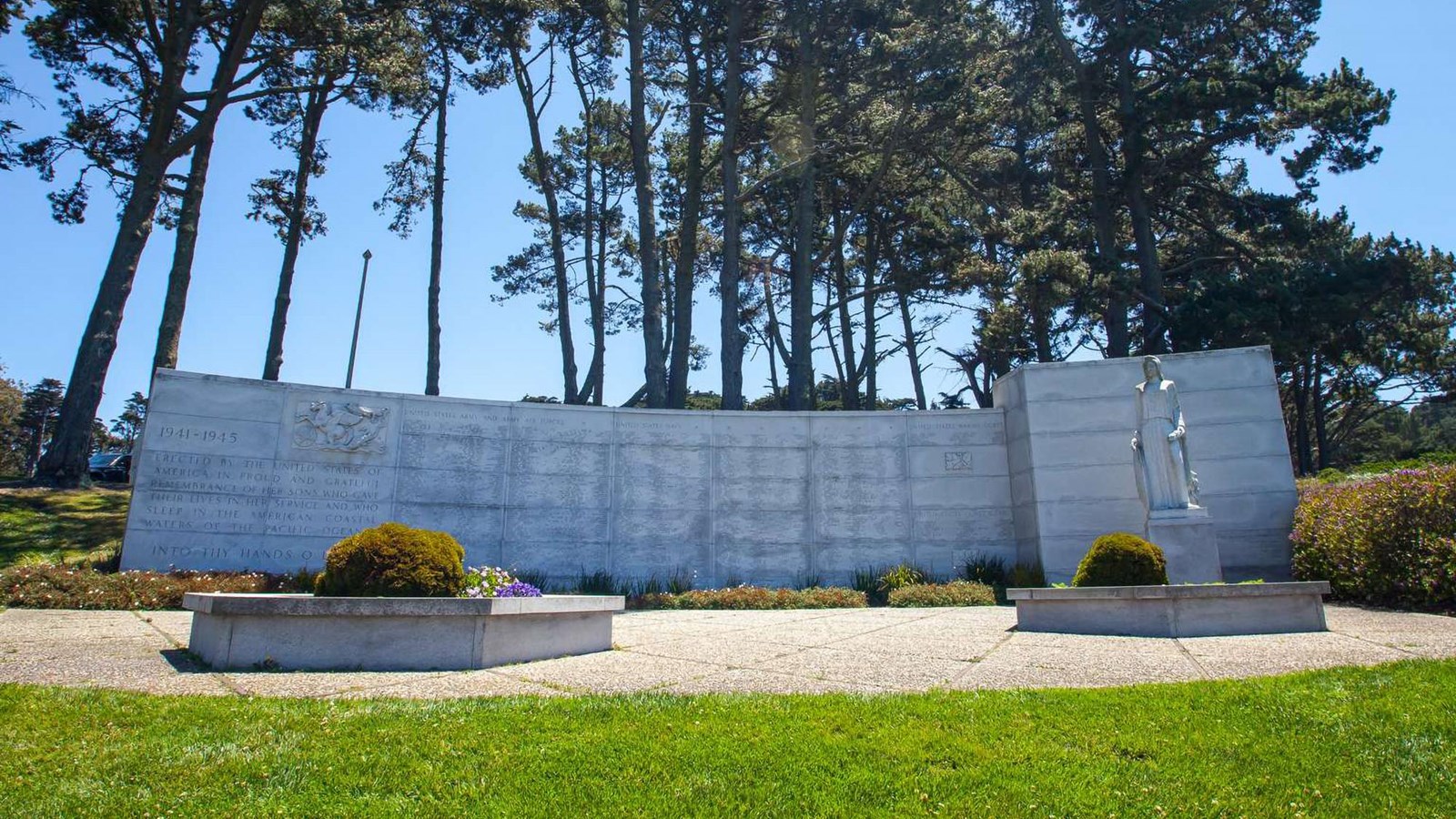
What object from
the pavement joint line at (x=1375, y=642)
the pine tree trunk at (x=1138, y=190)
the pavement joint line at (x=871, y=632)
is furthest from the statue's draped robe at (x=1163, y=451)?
the pine tree trunk at (x=1138, y=190)

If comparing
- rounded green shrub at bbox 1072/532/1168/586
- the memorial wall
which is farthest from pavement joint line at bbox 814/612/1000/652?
the memorial wall

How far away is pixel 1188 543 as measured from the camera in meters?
12.7

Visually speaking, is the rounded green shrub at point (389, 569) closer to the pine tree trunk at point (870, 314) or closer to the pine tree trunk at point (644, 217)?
the pine tree trunk at point (644, 217)

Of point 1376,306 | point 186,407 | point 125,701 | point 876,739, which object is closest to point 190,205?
point 186,407

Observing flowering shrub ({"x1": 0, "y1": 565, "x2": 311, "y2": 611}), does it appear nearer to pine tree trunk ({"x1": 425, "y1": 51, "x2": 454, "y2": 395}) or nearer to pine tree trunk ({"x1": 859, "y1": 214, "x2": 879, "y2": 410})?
pine tree trunk ({"x1": 425, "y1": 51, "x2": 454, "y2": 395})

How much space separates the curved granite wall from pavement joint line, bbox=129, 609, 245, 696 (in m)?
3.55

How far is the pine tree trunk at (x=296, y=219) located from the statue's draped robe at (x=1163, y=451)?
21001 mm

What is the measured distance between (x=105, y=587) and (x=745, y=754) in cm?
1149

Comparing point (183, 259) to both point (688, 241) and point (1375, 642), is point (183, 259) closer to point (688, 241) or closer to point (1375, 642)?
point (688, 241)

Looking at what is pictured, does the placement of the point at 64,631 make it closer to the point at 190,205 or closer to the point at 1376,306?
the point at 190,205

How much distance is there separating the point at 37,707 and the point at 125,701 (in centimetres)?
44

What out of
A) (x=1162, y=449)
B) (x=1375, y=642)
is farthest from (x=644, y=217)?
(x=1375, y=642)

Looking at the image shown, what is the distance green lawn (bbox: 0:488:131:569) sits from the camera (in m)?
14.4

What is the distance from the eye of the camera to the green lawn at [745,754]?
3.83 m
